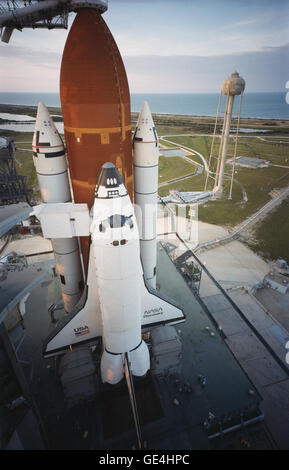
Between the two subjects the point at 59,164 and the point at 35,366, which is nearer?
the point at 59,164

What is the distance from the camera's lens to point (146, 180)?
10.1 metres

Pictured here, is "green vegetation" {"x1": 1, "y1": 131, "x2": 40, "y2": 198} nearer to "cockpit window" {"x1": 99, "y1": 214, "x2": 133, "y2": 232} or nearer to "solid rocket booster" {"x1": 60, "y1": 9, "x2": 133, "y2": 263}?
"solid rocket booster" {"x1": 60, "y1": 9, "x2": 133, "y2": 263}

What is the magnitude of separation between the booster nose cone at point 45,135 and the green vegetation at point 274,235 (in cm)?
1995

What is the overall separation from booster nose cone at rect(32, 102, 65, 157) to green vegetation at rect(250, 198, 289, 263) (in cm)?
1995

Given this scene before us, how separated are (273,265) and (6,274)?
20.0 metres

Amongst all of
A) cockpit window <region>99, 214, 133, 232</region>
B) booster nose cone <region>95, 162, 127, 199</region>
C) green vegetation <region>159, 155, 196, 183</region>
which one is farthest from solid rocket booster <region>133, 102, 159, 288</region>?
green vegetation <region>159, 155, 196, 183</region>

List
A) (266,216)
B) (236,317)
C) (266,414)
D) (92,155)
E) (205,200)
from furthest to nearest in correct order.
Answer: (205,200), (266,216), (236,317), (266,414), (92,155)

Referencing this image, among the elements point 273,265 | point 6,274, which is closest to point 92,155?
point 6,274

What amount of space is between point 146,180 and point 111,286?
4.73 meters

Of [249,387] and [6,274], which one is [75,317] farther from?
[249,387]

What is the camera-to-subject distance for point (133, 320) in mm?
8758

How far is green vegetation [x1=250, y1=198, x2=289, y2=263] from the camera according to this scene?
73.8 feet

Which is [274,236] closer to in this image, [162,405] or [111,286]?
[162,405]

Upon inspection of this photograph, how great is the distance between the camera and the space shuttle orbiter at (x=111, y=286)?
22.0ft
